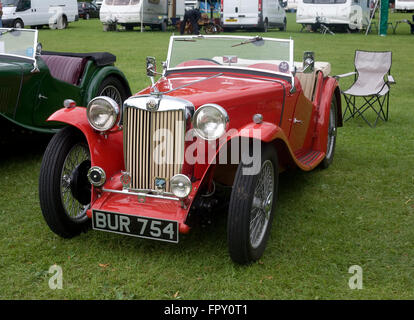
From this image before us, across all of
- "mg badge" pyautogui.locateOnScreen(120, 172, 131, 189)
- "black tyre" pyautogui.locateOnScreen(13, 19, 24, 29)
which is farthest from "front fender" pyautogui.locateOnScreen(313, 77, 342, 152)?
"black tyre" pyautogui.locateOnScreen(13, 19, 24, 29)

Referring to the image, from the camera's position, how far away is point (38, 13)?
23172 millimetres

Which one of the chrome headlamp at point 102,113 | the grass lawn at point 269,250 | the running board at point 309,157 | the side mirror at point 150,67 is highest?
the side mirror at point 150,67

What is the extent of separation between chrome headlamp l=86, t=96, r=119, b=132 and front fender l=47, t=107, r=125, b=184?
3.2 inches

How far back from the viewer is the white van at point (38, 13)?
2125 centimetres

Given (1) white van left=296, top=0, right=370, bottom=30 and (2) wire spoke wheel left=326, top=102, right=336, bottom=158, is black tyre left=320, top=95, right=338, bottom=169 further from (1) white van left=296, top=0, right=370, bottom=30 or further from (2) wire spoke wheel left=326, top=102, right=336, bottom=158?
(1) white van left=296, top=0, right=370, bottom=30

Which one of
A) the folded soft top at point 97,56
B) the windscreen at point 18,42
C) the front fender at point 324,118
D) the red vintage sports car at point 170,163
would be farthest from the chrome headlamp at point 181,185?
→ the folded soft top at point 97,56

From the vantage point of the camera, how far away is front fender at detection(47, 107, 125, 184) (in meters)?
3.53

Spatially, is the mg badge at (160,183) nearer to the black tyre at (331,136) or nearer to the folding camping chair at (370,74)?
the black tyre at (331,136)

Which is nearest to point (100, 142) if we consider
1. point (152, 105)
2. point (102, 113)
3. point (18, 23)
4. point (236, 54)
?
point (102, 113)

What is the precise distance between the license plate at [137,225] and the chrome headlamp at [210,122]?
2.05 ft

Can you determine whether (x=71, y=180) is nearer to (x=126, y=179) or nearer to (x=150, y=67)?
(x=126, y=179)

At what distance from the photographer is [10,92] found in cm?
529

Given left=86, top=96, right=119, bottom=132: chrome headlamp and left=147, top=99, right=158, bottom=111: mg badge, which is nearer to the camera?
left=147, top=99, right=158, bottom=111: mg badge

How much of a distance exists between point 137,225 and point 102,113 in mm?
901
